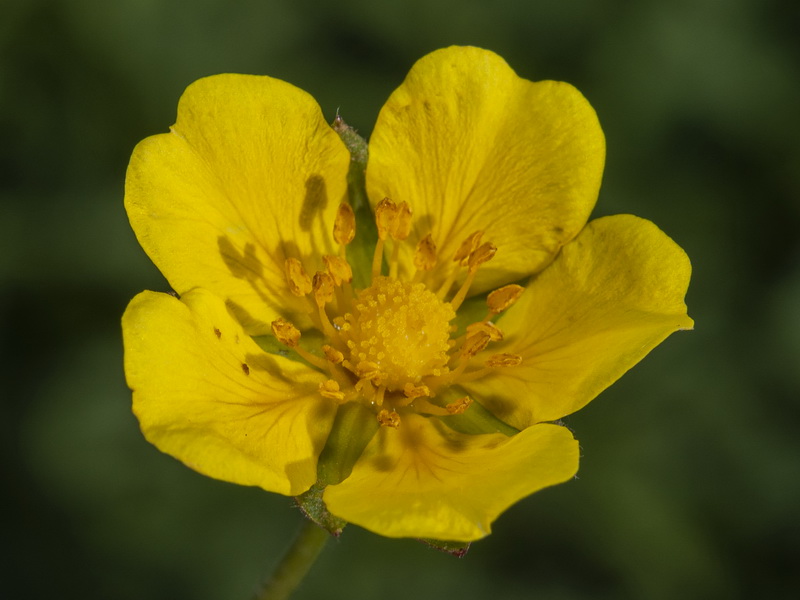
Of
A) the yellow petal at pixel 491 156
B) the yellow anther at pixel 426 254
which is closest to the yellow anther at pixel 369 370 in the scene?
the yellow anther at pixel 426 254

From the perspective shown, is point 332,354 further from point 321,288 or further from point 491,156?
point 491,156

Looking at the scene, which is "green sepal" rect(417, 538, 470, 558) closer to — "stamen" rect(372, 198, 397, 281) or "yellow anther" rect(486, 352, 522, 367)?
"yellow anther" rect(486, 352, 522, 367)

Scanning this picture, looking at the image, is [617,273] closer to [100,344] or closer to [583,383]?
[583,383]

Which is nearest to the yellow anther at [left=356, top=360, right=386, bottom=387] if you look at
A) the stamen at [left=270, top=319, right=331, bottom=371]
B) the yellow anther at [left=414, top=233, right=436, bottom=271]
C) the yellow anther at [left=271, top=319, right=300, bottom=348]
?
the stamen at [left=270, top=319, right=331, bottom=371]

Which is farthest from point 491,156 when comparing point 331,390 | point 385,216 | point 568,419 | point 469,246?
point 568,419

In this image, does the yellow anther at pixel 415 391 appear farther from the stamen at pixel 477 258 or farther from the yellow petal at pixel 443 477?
the stamen at pixel 477 258

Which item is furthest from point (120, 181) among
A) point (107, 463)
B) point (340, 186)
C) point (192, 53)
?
point (340, 186)
